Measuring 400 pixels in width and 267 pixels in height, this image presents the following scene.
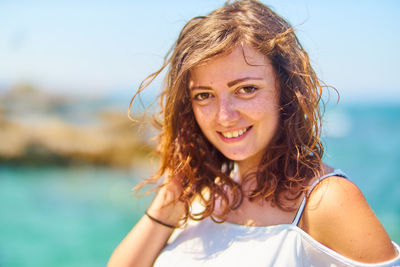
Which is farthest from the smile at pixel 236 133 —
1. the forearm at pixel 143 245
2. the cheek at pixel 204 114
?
the forearm at pixel 143 245

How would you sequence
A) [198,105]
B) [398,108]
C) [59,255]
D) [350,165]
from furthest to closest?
[398,108], [350,165], [59,255], [198,105]

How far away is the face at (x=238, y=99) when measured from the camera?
1.73 m

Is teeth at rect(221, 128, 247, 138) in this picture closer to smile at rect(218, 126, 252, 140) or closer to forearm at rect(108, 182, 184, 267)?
smile at rect(218, 126, 252, 140)

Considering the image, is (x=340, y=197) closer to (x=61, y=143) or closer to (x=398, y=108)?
(x=61, y=143)

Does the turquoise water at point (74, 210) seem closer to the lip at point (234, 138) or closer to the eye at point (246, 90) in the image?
the lip at point (234, 138)

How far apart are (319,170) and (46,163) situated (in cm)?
1007

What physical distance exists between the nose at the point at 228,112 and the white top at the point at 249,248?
508 millimetres

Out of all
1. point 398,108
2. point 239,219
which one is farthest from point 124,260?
point 398,108

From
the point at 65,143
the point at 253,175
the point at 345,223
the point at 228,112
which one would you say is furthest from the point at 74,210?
the point at 345,223

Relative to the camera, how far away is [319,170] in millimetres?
1740

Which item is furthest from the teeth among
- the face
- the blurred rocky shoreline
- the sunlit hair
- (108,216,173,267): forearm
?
the blurred rocky shoreline

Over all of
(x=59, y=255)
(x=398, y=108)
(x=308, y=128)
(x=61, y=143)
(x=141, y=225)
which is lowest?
(x=59, y=255)

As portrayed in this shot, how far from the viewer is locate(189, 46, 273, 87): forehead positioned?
172 cm

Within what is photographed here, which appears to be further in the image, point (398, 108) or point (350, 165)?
point (398, 108)
